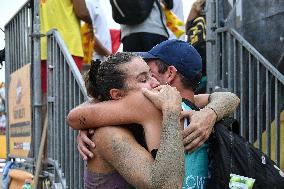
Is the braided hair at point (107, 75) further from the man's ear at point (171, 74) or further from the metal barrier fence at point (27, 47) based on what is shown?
the metal barrier fence at point (27, 47)

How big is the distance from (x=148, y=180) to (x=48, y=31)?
3.32m

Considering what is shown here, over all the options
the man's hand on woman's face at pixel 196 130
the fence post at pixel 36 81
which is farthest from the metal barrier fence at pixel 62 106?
the man's hand on woman's face at pixel 196 130

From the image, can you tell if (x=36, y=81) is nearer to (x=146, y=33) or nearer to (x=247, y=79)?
(x=146, y=33)

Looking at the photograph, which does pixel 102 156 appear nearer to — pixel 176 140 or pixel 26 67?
pixel 176 140

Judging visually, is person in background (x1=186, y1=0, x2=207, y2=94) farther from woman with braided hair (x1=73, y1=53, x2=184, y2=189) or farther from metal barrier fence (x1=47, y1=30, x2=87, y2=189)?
woman with braided hair (x1=73, y1=53, x2=184, y2=189)

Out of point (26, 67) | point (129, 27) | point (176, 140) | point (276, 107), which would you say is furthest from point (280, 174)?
point (26, 67)

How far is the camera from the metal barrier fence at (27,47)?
5.55 m

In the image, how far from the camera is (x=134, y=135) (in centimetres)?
251

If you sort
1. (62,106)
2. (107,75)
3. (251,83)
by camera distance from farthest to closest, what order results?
1. (62,106)
2. (251,83)
3. (107,75)

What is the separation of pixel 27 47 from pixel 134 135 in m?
3.74

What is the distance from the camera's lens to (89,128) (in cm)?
263

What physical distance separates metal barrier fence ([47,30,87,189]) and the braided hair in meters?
1.55

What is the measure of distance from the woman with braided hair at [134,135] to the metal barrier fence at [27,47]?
9.55 ft

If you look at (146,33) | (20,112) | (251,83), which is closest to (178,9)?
(146,33)
